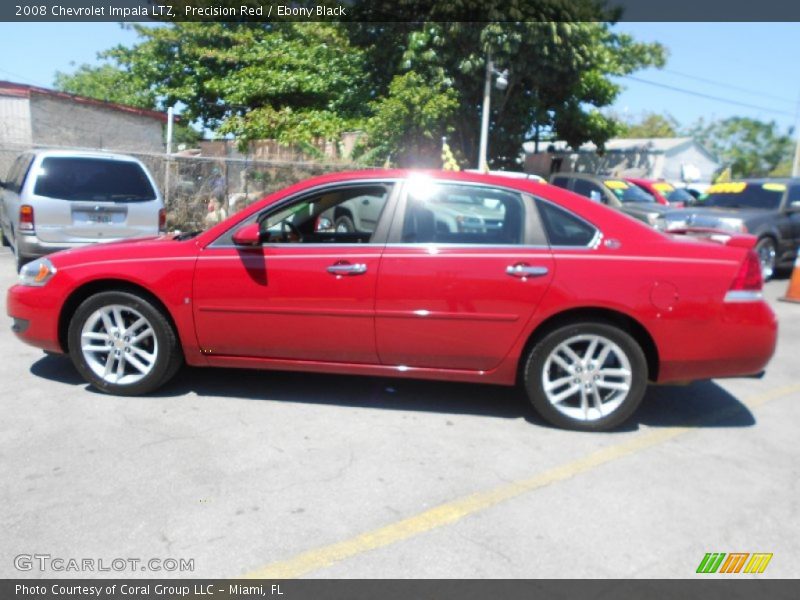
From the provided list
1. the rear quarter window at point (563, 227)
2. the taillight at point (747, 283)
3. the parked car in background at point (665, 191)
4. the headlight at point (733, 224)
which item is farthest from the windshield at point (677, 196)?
the rear quarter window at point (563, 227)

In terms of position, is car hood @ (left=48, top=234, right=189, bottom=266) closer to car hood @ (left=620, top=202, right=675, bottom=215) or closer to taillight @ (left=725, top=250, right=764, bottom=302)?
taillight @ (left=725, top=250, right=764, bottom=302)

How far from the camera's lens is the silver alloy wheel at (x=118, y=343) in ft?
15.8

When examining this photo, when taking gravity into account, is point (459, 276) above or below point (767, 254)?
above

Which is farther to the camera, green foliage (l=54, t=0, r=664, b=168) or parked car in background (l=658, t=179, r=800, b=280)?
green foliage (l=54, t=0, r=664, b=168)

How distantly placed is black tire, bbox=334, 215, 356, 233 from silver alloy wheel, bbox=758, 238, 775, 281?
27.9ft

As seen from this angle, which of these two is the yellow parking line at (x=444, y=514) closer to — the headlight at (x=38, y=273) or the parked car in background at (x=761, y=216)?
the headlight at (x=38, y=273)

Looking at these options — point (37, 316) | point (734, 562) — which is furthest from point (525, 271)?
point (37, 316)

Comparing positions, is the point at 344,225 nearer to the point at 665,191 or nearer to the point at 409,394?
the point at 409,394

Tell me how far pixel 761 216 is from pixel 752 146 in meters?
72.0

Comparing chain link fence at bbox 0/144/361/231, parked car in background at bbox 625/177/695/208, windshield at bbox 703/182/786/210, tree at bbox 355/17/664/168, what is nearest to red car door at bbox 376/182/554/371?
windshield at bbox 703/182/786/210

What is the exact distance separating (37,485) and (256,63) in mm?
22102

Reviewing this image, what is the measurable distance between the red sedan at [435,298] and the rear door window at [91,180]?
4089 mm

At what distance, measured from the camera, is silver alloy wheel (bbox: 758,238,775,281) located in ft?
37.0

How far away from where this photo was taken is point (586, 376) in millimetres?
4430
